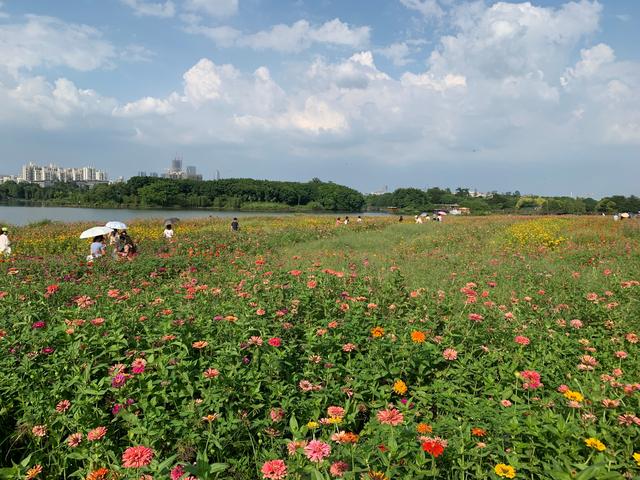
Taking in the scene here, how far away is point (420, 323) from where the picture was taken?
331cm

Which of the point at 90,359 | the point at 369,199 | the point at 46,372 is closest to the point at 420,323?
the point at 90,359

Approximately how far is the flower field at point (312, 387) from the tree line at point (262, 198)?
67584 millimetres

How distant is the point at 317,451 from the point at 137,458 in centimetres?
70

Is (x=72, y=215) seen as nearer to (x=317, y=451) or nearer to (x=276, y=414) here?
(x=276, y=414)

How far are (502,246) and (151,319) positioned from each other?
12.0 meters

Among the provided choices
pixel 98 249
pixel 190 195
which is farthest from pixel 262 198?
pixel 98 249

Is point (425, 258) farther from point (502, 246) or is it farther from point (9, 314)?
point (9, 314)

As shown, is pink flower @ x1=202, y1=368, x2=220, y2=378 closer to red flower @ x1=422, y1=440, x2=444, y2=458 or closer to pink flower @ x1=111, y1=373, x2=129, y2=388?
pink flower @ x1=111, y1=373, x2=129, y2=388

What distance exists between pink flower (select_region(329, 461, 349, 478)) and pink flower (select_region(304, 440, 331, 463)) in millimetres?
54

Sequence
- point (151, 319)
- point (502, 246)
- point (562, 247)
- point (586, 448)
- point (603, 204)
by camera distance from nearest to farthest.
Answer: point (586, 448) → point (151, 319) → point (562, 247) → point (502, 246) → point (603, 204)

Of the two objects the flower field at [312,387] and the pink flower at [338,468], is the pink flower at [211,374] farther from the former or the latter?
the pink flower at [338,468]

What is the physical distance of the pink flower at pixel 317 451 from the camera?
1.45m

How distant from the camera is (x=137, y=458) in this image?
1504 millimetres

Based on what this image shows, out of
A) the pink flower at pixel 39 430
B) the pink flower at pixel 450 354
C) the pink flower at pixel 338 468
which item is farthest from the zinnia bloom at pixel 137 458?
the pink flower at pixel 450 354
